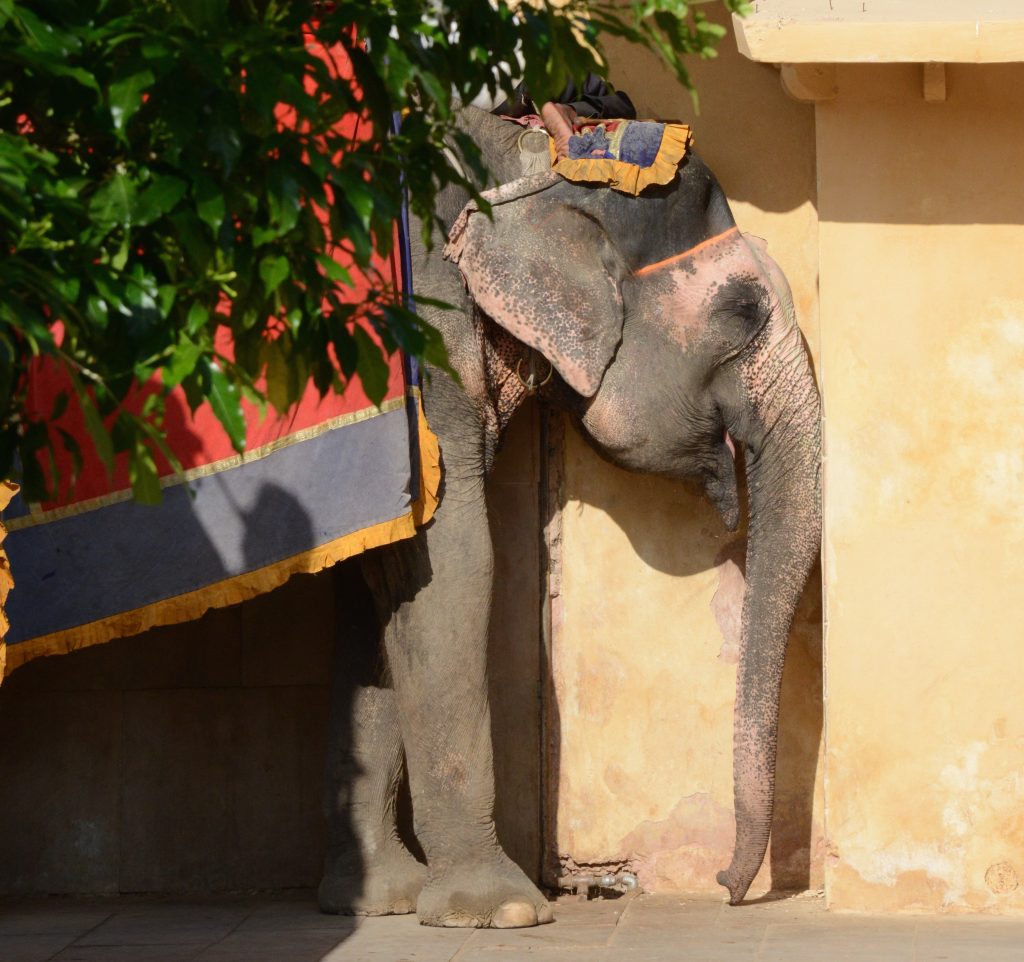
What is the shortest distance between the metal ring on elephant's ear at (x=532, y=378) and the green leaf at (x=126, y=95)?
138 inches

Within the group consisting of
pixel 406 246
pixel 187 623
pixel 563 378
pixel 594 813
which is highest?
pixel 406 246

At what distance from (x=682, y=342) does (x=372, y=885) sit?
186cm

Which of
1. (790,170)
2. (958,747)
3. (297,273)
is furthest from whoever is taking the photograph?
(790,170)

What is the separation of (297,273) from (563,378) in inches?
128

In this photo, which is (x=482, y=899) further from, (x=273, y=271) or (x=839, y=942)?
(x=273, y=271)

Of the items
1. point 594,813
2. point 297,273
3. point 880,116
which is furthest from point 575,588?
point 297,273

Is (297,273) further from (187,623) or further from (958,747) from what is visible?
(187,623)

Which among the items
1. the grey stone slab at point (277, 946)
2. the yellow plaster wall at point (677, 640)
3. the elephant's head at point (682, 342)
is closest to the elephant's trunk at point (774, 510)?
the elephant's head at point (682, 342)

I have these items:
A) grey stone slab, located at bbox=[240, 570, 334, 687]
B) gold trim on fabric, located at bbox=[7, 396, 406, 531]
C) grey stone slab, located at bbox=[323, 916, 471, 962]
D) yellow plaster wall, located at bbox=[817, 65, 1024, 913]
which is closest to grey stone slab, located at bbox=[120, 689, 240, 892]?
grey stone slab, located at bbox=[240, 570, 334, 687]

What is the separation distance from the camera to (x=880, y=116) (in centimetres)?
609

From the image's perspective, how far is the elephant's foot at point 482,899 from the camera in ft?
20.2

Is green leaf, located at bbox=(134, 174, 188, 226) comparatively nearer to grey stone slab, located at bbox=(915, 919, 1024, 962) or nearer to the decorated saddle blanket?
the decorated saddle blanket

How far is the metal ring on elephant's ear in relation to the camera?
6301 millimetres

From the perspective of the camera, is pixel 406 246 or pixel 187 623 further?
pixel 187 623
